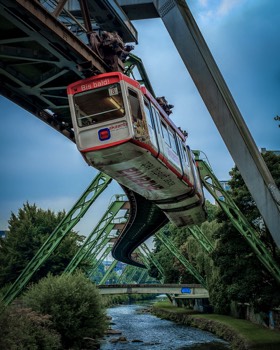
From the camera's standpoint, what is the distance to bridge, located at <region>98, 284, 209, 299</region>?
139 feet

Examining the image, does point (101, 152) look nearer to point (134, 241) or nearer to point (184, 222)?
point (184, 222)

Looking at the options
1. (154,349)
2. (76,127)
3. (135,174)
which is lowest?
(154,349)

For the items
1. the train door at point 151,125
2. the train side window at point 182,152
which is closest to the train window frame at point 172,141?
the train side window at point 182,152

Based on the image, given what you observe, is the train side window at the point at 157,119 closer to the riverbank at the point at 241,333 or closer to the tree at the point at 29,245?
the riverbank at the point at 241,333

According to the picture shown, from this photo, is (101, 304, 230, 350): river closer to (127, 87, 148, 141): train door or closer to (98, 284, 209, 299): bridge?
(98, 284, 209, 299): bridge

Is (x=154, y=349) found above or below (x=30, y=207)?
below

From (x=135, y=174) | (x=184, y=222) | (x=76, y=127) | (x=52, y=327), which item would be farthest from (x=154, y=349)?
(x=76, y=127)

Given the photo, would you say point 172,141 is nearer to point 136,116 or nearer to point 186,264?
point 136,116

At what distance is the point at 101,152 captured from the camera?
39.1 ft

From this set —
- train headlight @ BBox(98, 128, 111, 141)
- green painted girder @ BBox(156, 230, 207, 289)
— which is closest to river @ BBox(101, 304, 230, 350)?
green painted girder @ BBox(156, 230, 207, 289)

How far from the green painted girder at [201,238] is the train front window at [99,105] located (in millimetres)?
24071

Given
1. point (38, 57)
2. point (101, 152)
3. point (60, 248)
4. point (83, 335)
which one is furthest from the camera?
point (60, 248)

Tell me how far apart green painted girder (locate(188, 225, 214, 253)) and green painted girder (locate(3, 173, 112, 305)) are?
1112 cm

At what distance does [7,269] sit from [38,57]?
2450 centimetres
